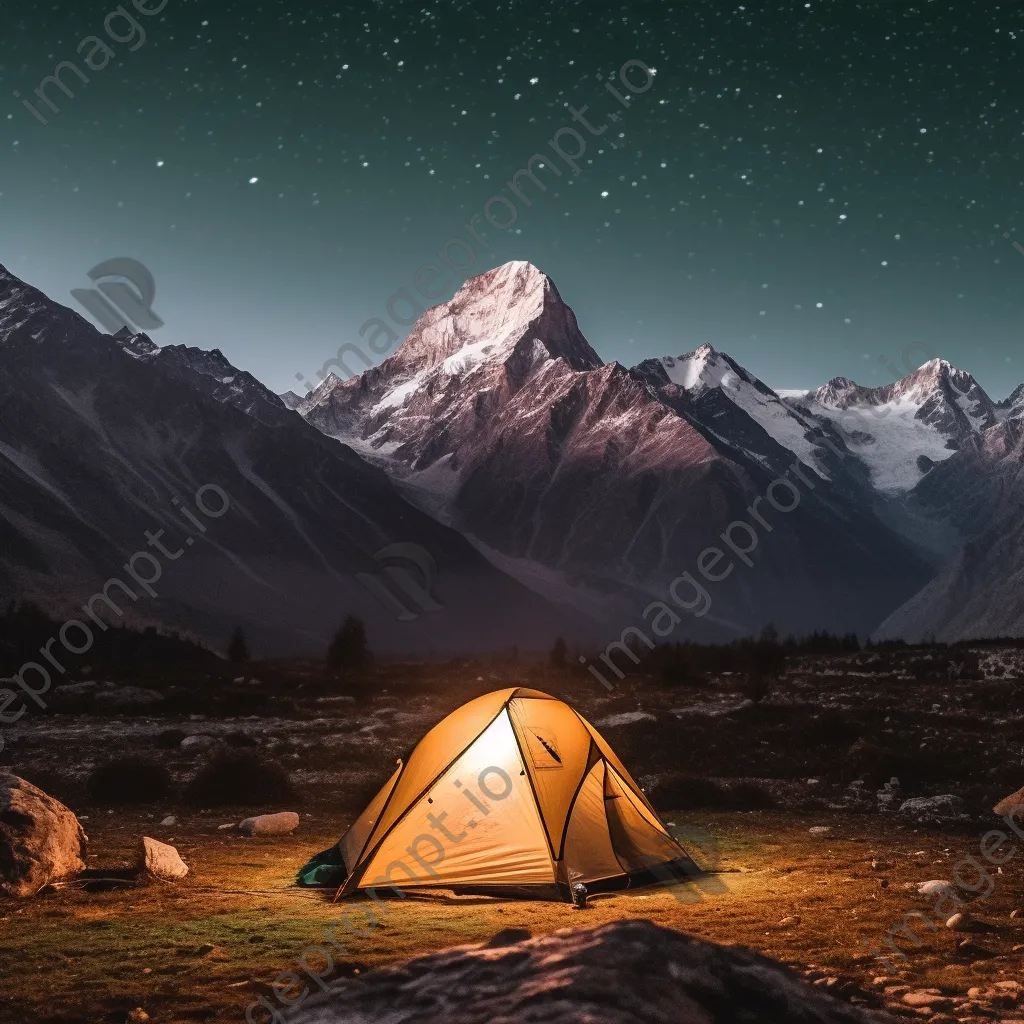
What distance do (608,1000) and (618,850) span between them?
25.6ft

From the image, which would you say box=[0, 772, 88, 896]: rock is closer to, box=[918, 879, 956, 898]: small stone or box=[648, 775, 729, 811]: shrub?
box=[918, 879, 956, 898]: small stone

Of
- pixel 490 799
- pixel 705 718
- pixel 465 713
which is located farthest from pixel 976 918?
pixel 705 718

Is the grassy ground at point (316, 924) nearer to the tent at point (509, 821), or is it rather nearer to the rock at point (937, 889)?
the rock at point (937, 889)

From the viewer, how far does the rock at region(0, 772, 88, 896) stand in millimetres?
10852

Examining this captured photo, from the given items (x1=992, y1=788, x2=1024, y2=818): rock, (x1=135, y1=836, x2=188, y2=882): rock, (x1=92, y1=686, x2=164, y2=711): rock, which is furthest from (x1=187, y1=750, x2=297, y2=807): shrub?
(x1=92, y1=686, x2=164, y2=711): rock

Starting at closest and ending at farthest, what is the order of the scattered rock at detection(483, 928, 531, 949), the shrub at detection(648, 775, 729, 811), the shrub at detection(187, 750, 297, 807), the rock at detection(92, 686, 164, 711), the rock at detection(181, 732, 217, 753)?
the scattered rock at detection(483, 928, 531, 949), the shrub at detection(648, 775, 729, 811), the shrub at detection(187, 750, 297, 807), the rock at detection(181, 732, 217, 753), the rock at detection(92, 686, 164, 711)

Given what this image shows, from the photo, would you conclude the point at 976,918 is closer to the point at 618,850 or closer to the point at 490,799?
the point at 618,850

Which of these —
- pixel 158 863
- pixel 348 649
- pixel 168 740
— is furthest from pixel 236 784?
pixel 348 649

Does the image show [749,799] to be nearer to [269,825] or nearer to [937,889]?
[937,889]

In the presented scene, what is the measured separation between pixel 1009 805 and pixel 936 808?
1.23m

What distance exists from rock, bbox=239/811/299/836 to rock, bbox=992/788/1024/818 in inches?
485

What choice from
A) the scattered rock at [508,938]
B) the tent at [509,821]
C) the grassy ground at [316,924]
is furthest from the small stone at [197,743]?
the scattered rock at [508,938]

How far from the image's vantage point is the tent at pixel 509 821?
11.4m

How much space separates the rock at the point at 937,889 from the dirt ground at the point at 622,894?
9.7 inches
